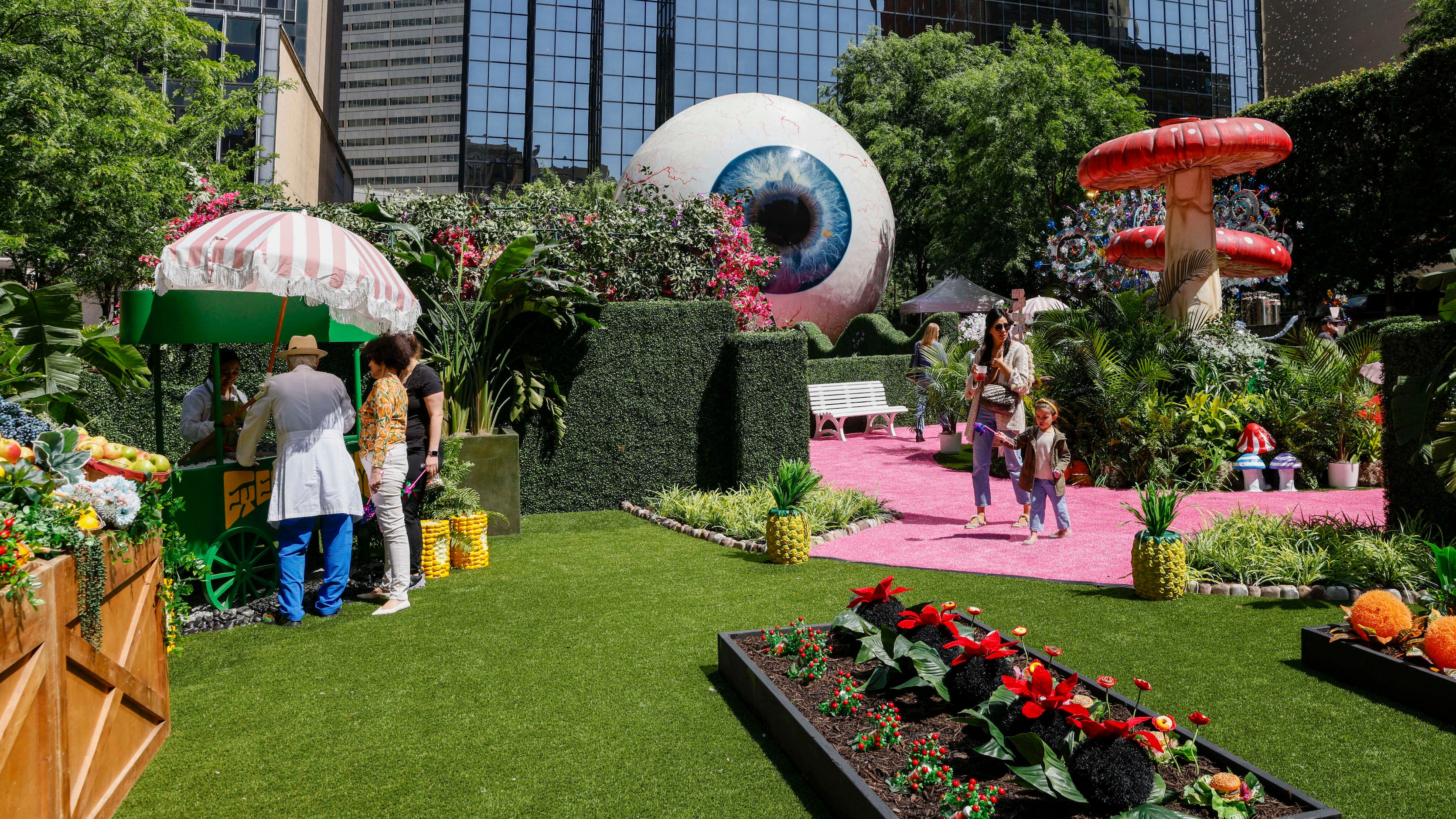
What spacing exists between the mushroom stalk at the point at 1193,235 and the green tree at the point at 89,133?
1461cm

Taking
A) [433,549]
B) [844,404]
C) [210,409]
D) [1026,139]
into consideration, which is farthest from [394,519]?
[1026,139]

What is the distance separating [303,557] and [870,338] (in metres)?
16.7

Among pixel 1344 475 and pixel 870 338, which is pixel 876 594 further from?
pixel 870 338

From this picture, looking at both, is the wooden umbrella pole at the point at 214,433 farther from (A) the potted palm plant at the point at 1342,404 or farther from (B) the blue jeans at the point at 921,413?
(A) the potted palm plant at the point at 1342,404

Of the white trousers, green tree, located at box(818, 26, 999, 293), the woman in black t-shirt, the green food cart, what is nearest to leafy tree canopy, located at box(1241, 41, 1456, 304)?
green tree, located at box(818, 26, 999, 293)

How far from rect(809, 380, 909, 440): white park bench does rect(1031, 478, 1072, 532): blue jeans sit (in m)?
8.25

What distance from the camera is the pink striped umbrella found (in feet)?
16.8

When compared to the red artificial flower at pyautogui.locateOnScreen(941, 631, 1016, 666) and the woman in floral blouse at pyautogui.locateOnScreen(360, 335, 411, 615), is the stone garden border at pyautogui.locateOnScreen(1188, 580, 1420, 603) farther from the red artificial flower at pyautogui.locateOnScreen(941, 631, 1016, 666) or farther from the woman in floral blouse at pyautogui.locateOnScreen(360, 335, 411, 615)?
the woman in floral blouse at pyautogui.locateOnScreen(360, 335, 411, 615)

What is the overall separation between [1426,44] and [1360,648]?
1167 inches

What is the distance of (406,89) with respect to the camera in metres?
111

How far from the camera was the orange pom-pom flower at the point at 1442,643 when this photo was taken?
3.77m

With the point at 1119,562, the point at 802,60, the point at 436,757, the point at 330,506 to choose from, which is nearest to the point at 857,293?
the point at 1119,562

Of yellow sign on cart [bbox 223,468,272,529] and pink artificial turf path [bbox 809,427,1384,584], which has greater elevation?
yellow sign on cart [bbox 223,468,272,529]

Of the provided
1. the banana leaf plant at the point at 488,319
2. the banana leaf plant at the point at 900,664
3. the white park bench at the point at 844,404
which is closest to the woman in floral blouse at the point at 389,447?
the banana leaf plant at the point at 488,319
